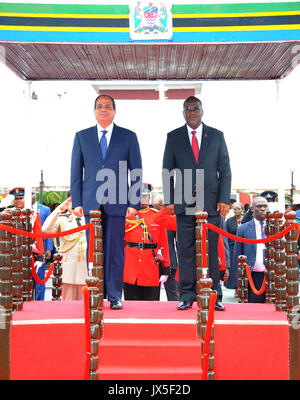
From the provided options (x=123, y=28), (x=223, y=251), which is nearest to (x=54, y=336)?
(x=223, y=251)

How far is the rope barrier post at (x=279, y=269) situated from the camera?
4.47 meters

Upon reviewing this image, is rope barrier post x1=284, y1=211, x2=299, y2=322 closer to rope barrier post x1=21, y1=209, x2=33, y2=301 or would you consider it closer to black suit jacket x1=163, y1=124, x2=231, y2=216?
black suit jacket x1=163, y1=124, x2=231, y2=216

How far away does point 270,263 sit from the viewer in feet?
15.7

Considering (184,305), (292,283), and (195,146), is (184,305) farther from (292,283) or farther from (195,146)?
(195,146)

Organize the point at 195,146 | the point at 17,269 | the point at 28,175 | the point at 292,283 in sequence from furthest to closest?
the point at 28,175 < the point at 195,146 < the point at 17,269 < the point at 292,283

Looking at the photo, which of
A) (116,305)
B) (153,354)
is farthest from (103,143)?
(153,354)

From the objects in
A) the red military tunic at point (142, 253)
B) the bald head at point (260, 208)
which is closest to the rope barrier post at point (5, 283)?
the red military tunic at point (142, 253)

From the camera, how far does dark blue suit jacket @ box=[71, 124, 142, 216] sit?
4.32m

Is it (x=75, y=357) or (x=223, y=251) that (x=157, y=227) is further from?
(x=75, y=357)

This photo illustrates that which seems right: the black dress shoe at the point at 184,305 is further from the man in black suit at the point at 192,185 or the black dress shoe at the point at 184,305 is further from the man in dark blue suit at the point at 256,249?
the man in dark blue suit at the point at 256,249

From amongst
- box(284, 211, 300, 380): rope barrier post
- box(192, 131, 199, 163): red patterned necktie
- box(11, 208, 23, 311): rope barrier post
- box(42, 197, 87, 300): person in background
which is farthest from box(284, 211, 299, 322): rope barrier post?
box(42, 197, 87, 300): person in background

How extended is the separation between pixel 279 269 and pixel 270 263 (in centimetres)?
29

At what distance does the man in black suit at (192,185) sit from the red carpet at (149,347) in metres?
0.48
